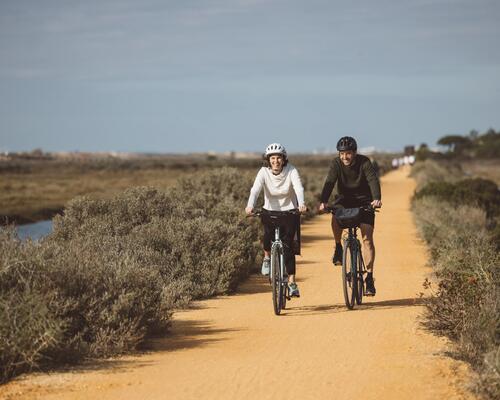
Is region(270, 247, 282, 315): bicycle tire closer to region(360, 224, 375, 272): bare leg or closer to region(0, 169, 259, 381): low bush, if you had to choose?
region(360, 224, 375, 272): bare leg

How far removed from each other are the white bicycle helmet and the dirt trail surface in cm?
198

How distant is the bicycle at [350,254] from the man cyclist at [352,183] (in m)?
0.14

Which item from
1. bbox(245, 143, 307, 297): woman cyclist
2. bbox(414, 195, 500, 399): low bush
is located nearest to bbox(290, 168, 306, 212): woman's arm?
bbox(245, 143, 307, 297): woman cyclist

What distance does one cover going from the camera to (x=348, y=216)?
10875 mm

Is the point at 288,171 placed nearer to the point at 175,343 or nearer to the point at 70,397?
the point at 175,343

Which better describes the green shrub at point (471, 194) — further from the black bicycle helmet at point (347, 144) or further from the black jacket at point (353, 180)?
the black bicycle helmet at point (347, 144)

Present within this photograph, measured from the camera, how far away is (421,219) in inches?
950

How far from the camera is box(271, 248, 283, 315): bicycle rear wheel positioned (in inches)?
416

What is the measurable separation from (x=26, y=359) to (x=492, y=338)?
4105 millimetres

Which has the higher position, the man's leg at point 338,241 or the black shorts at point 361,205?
the black shorts at point 361,205

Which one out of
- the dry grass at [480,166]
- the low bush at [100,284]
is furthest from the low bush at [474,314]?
the dry grass at [480,166]

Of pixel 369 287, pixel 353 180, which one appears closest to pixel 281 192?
pixel 353 180

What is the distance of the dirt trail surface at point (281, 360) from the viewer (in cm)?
720

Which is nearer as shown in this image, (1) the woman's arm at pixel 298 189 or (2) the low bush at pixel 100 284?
(2) the low bush at pixel 100 284
